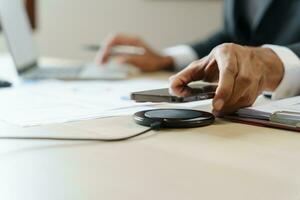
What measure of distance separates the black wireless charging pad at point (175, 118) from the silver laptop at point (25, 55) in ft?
2.06

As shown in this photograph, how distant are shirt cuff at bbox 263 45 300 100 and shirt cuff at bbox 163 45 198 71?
2.42 feet

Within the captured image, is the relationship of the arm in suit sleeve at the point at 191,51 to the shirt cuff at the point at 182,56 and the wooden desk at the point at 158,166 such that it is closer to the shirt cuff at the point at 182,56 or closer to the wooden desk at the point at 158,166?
the shirt cuff at the point at 182,56

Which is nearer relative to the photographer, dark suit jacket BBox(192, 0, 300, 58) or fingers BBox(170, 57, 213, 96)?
fingers BBox(170, 57, 213, 96)

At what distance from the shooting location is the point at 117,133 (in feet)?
2.31

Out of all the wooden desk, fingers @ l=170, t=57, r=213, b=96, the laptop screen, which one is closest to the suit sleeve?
the laptop screen

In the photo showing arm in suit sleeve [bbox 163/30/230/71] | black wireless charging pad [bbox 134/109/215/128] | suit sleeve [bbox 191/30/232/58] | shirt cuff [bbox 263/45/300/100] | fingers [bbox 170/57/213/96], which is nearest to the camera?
black wireless charging pad [bbox 134/109/215/128]

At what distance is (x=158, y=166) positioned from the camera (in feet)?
1.83

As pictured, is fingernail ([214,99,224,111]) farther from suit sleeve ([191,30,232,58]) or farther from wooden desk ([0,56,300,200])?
suit sleeve ([191,30,232,58])

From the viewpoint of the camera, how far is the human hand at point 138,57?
1637 mm

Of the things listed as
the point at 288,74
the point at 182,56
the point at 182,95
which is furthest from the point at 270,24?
the point at 182,95

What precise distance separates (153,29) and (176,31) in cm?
15

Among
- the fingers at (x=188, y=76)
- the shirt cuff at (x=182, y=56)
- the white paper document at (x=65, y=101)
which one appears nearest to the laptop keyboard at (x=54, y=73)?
the white paper document at (x=65, y=101)

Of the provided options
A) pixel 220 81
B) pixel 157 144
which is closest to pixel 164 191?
pixel 157 144

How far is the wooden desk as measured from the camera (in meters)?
0.48
